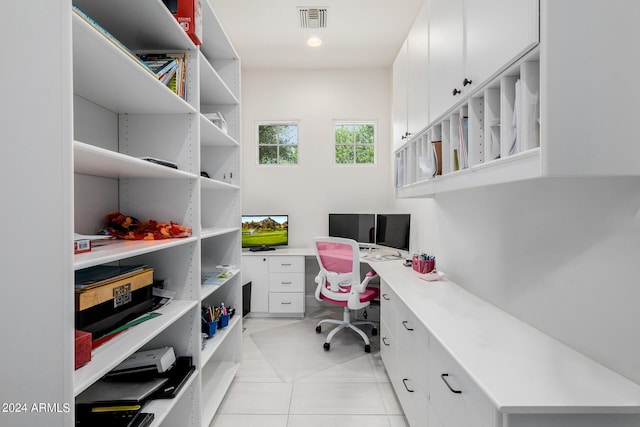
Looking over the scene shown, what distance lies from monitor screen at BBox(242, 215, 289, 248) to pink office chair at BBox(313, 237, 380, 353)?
3.64 feet

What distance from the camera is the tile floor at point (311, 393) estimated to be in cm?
187

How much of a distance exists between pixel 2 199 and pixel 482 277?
6.54ft

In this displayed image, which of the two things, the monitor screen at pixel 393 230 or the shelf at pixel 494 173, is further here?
the monitor screen at pixel 393 230

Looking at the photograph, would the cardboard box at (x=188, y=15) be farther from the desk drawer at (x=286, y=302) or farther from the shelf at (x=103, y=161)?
the desk drawer at (x=286, y=302)

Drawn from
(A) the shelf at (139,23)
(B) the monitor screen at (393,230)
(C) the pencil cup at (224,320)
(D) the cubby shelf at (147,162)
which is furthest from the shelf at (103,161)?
(B) the monitor screen at (393,230)

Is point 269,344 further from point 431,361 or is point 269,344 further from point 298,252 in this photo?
point 431,361

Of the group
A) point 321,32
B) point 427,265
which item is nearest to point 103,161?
point 427,265

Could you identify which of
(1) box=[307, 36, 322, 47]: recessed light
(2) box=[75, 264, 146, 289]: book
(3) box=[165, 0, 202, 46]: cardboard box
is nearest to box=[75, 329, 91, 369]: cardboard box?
(2) box=[75, 264, 146, 289]: book

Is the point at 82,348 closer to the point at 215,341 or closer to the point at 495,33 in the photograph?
the point at 215,341

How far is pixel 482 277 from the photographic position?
5.63ft

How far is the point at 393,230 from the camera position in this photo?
11.0ft

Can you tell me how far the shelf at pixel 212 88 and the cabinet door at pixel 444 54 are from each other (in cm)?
129

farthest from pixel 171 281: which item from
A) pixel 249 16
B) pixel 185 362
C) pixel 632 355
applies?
pixel 249 16

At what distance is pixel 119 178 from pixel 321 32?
8.11 feet
